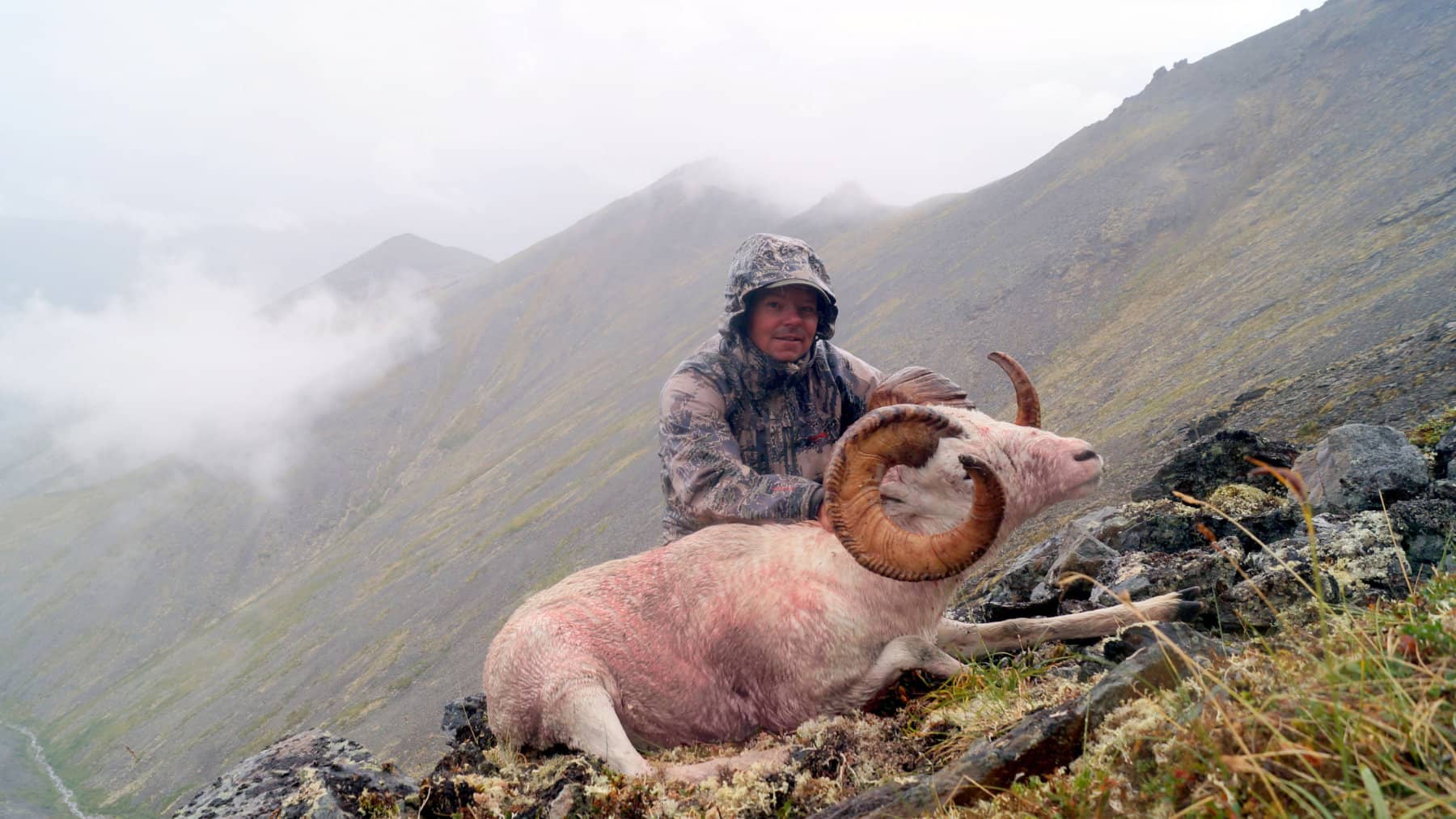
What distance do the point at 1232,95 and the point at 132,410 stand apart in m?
235

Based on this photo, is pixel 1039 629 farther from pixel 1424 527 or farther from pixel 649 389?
pixel 649 389

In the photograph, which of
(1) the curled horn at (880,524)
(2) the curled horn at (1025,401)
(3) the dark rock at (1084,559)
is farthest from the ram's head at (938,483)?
(3) the dark rock at (1084,559)

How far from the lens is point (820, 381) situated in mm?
6660

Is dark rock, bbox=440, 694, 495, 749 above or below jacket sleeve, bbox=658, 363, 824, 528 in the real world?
below

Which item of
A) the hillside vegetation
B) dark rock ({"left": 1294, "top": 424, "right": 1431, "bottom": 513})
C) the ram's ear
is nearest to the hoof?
the ram's ear

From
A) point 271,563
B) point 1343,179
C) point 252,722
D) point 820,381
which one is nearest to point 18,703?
point 271,563

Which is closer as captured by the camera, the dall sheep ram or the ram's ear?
the dall sheep ram

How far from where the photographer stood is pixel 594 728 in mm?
4664

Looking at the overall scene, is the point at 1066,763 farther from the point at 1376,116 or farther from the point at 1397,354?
the point at 1376,116

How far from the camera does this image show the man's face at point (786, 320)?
6.18 meters

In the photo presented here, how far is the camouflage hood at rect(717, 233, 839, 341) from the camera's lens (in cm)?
602

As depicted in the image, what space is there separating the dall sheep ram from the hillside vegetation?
4276mm

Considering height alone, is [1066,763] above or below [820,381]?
below

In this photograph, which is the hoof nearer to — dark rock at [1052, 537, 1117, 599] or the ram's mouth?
the ram's mouth
